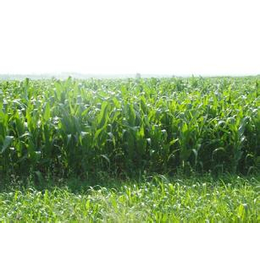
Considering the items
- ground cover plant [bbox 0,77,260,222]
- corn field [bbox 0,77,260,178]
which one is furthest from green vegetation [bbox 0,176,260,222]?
corn field [bbox 0,77,260,178]

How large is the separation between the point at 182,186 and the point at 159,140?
75 cm

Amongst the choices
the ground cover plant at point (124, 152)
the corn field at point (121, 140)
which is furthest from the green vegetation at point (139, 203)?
the corn field at point (121, 140)

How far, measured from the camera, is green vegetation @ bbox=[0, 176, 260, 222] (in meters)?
3.42

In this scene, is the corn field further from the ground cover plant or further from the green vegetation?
the green vegetation

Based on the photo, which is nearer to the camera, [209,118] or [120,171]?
[120,171]

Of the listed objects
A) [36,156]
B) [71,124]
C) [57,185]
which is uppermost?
[71,124]

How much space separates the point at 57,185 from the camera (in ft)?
15.1

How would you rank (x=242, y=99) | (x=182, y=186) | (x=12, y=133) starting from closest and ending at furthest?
(x=182, y=186) → (x=12, y=133) → (x=242, y=99)

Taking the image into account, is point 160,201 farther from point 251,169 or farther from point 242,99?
point 242,99

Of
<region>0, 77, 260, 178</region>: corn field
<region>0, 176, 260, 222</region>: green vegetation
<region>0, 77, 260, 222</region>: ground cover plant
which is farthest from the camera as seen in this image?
<region>0, 77, 260, 178</region>: corn field

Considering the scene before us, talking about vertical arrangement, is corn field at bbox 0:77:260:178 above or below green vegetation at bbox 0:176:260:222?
above

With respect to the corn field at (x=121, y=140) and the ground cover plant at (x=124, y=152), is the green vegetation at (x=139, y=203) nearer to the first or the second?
the ground cover plant at (x=124, y=152)

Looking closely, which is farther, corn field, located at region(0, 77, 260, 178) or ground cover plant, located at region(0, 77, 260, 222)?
corn field, located at region(0, 77, 260, 178)

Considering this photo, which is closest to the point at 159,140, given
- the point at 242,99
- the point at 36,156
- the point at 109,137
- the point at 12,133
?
the point at 109,137
